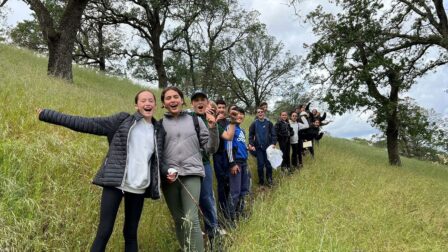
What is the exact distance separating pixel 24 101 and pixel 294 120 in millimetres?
6411

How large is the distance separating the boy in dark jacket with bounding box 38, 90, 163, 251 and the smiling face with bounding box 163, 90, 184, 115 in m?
0.26

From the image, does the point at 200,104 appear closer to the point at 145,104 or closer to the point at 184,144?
the point at 184,144

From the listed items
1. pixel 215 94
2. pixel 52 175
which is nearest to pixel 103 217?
pixel 52 175

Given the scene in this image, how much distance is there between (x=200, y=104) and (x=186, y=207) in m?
1.31

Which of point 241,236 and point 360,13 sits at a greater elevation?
point 360,13

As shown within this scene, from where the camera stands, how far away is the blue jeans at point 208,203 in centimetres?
448

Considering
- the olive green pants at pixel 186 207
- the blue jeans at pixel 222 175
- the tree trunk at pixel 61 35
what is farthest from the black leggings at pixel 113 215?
the tree trunk at pixel 61 35

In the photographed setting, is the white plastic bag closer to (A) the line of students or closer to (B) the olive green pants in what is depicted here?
(A) the line of students

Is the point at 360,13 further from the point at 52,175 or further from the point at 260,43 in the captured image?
the point at 260,43

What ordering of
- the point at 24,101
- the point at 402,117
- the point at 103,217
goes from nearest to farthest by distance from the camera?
the point at 103,217, the point at 24,101, the point at 402,117

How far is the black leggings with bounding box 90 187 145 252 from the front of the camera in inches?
133

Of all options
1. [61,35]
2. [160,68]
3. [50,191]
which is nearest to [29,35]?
[160,68]

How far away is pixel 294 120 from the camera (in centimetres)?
988

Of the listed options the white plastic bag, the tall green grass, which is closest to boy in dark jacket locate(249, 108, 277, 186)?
the white plastic bag
